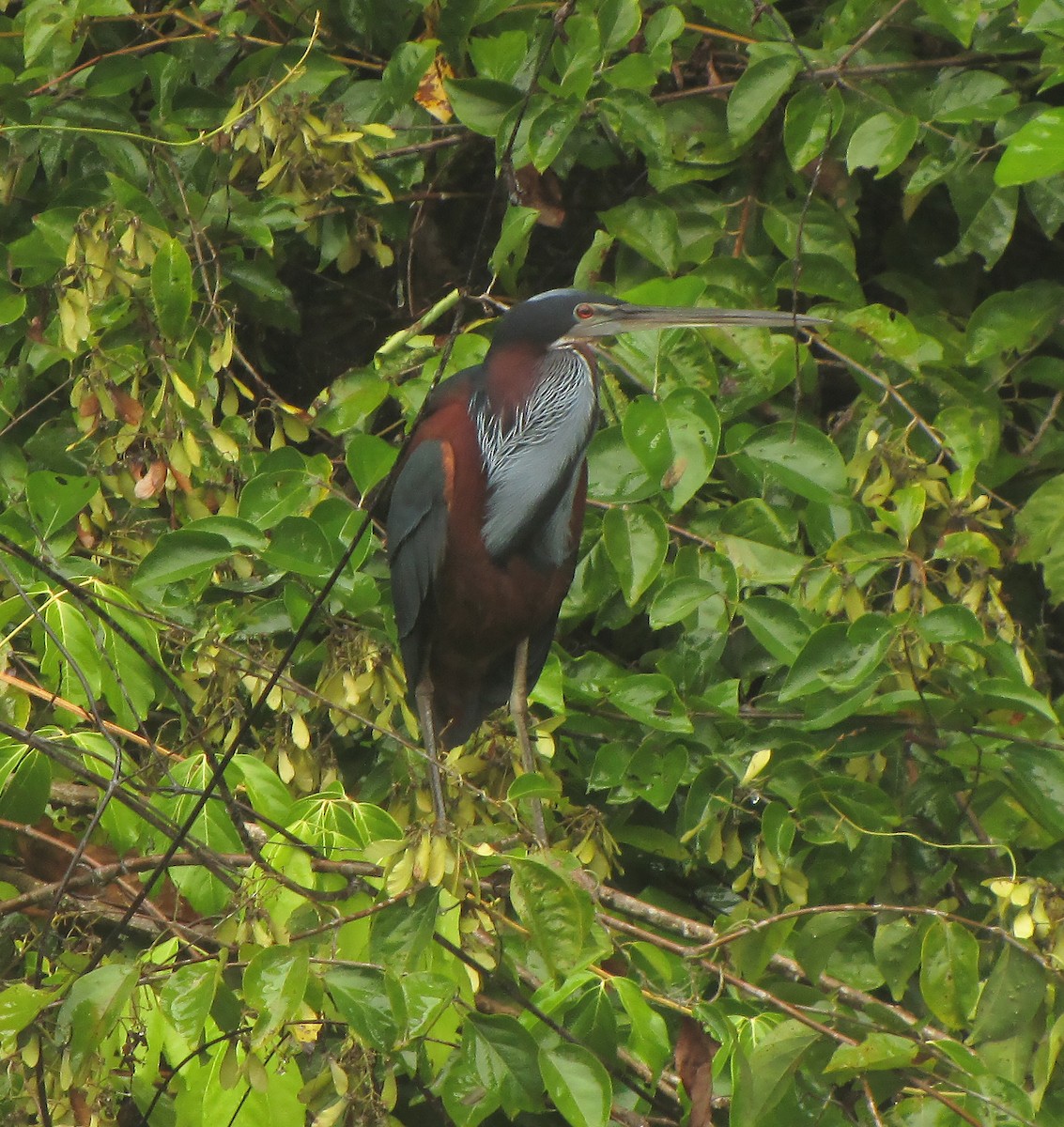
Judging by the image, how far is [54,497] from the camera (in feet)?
6.84

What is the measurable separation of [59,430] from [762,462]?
126 cm

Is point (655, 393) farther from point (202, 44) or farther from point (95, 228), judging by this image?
point (202, 44)

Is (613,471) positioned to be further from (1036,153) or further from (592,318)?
(1036,153)

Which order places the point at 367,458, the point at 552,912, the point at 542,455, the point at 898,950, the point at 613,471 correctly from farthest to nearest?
the point at 542,455 → the point at 613,471 → the point at 367,458 → the point at 898,950 → the point at 552,912

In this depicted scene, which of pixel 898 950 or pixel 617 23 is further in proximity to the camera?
pixel 617 23

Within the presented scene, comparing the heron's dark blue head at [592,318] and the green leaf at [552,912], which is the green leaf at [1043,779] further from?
the green leaf at [552,912]

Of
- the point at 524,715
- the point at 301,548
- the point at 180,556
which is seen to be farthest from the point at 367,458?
the point at 524,715

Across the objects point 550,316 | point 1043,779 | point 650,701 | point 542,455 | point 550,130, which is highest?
point 550,130

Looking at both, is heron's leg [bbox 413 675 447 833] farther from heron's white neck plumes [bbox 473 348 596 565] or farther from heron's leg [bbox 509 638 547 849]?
heron's white neck plumes [bbox 473 348 596 565]

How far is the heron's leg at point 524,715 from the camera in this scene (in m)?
2.17

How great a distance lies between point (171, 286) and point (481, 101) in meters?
0.71

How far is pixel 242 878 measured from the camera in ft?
5.50

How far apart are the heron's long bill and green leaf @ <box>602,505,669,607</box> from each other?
29 cm

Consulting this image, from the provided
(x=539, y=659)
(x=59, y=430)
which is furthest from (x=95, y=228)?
(x=539, y=659)
